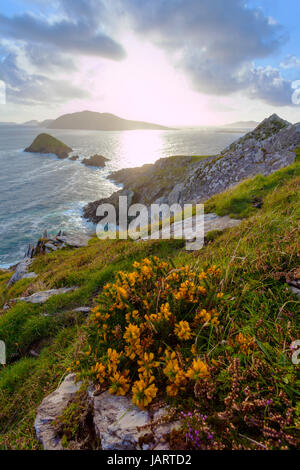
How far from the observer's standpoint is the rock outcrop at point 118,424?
2109 mm

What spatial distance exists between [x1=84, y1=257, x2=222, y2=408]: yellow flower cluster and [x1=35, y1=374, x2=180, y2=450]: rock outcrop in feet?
0.55

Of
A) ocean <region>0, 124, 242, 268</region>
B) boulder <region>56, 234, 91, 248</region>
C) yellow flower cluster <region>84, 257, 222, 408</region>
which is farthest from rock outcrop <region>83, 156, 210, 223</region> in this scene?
yellow flower cluster <region>84, 257, 222, 408</region>

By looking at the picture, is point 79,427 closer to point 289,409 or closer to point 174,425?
point 174,425

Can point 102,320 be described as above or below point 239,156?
below

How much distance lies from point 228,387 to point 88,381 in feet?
6.30

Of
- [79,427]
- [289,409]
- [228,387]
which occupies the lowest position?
[79,427]

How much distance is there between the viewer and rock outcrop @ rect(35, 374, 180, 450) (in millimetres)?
2109

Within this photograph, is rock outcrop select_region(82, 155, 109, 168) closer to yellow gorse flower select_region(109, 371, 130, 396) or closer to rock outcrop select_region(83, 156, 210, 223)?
rock outcrop select_region(83, 156, 210, 223)

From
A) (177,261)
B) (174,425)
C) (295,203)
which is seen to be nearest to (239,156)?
(295,203)

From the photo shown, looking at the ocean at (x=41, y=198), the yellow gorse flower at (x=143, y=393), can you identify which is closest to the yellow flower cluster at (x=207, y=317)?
the yellow gorse flower at (x=143, y=393)

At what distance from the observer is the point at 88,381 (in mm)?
3018

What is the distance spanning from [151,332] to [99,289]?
4.53 m

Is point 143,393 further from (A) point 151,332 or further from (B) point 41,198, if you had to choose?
(B) point 41,198

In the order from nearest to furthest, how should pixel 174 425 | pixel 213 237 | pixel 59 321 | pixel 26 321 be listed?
pixel 174 425 → pixel 59 321 → pixel 26 321 → pixel 213 237
